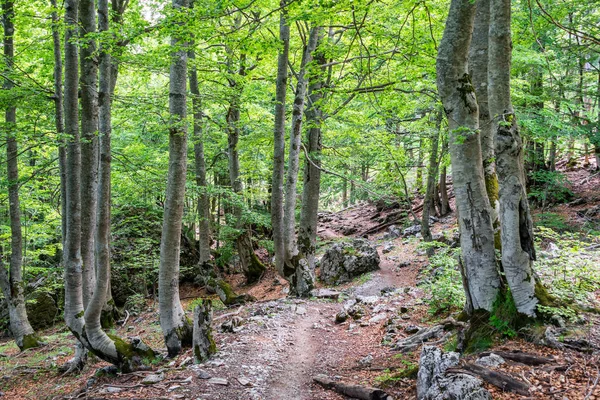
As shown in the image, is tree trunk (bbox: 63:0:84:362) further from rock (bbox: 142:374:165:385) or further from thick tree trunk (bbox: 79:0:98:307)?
rock (bbox: 142:374:165:385)

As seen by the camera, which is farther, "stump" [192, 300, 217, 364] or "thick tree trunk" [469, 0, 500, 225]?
"stump" [192, 300, 217, 364]

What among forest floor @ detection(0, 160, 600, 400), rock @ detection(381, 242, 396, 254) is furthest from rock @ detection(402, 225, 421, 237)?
forest floor @ detection(0, 160, 600, 400)

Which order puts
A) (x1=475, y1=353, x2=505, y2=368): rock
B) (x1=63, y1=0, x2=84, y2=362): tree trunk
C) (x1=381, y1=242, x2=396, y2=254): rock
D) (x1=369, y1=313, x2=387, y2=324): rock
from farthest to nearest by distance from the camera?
(x1=381, y1=242, x2=396, y2=254): rock, (x1=369, y1=313, x2=387, y2=324): rock, (x1=63, y1=0, x2=84, y2=362): tree trunk, (x1=475, y1=353, x2=505, y2=368): rock

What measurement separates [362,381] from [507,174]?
9.74 ft

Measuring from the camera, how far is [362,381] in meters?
4.72

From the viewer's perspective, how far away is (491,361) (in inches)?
147

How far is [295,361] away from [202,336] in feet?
4.74

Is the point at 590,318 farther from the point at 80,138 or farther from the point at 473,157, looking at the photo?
the point at 80,138

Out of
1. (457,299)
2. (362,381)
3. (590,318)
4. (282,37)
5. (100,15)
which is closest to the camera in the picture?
(590,318)

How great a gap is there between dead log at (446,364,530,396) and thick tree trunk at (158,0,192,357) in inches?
171

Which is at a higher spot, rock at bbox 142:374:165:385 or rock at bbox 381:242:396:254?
rock at bbox 381:242:396:254

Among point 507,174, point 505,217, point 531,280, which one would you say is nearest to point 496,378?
point 531,280

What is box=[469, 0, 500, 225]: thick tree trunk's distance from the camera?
195 inches

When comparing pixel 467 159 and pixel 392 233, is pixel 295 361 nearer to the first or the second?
pixel 467 159
